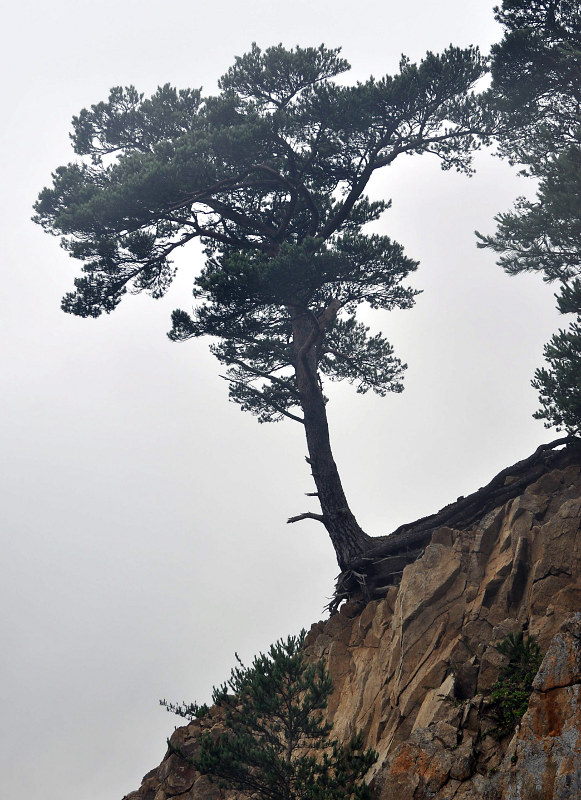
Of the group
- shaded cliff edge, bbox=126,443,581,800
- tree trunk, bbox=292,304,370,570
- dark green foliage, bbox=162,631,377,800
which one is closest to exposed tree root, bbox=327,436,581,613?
shaded cliff edge, bbox=126,443,581,800

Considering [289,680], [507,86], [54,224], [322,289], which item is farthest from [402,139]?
[289,680]

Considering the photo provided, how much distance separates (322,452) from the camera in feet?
78.3

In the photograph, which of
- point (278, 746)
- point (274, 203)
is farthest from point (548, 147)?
point (278, 746)

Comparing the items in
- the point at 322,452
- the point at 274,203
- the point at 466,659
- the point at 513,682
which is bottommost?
the point at 513,682

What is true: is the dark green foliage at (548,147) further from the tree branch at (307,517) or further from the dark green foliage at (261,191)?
the tree branch at (307,517)

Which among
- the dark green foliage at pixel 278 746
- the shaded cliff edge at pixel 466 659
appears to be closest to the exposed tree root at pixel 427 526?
the shaded cliff edge at pixel 466 659

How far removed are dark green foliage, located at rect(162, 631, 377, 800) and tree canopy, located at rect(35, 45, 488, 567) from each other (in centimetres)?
550

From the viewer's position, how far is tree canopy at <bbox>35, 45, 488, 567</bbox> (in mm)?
23500

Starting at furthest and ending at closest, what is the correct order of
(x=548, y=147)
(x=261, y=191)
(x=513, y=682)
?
(x=261, y=191), (x=548, y=147), (x=513, y=682)

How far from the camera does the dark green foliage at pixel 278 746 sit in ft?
53.8

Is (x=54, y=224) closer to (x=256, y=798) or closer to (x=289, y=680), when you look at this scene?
(x=289, y=680)

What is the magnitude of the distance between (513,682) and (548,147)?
509 inches

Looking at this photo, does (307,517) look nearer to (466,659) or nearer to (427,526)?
(427,526)

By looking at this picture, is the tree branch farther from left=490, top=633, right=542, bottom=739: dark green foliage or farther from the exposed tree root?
left=490, top=633, right=542, bottom=739: dark green foliage
